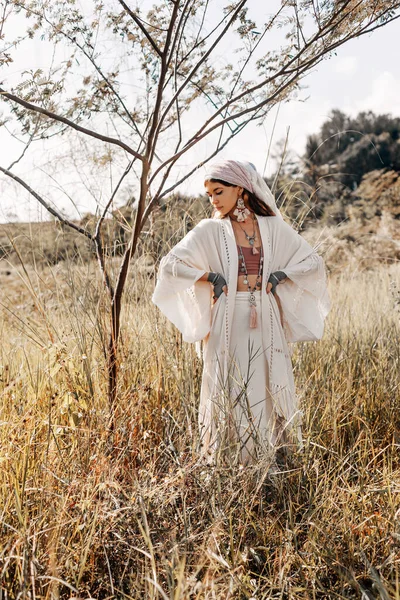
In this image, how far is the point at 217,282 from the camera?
301cm

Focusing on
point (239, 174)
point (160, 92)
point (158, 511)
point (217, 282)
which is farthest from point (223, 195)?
point (158, 511)

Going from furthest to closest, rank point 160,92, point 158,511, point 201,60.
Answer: point 201,60 < point 160,92 < point 158,511

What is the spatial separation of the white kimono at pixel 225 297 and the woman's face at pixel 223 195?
0.07 m

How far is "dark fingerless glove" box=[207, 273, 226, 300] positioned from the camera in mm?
3002

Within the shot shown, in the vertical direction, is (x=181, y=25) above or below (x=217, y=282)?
above

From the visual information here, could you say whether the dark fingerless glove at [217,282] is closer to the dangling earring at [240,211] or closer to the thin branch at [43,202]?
the dangling earring at [240,211]

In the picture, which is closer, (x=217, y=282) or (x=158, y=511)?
(x=158, y=511)

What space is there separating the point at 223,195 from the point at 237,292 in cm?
51

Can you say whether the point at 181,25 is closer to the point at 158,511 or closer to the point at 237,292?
the point at 237,292

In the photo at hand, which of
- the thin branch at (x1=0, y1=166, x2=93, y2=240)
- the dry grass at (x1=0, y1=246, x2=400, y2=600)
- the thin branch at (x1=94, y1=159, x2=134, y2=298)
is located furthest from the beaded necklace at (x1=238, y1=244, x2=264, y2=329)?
the thin branch at (x1=0, y1=166, x2=93, y2=240)

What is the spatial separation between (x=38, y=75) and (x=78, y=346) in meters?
1.36

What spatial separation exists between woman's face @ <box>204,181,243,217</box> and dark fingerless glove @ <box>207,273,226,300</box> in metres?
0.37

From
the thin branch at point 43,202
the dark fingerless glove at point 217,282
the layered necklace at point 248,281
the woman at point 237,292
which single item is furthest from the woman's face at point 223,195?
the thin branch at point 43,202

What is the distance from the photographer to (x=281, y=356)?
311 cm
